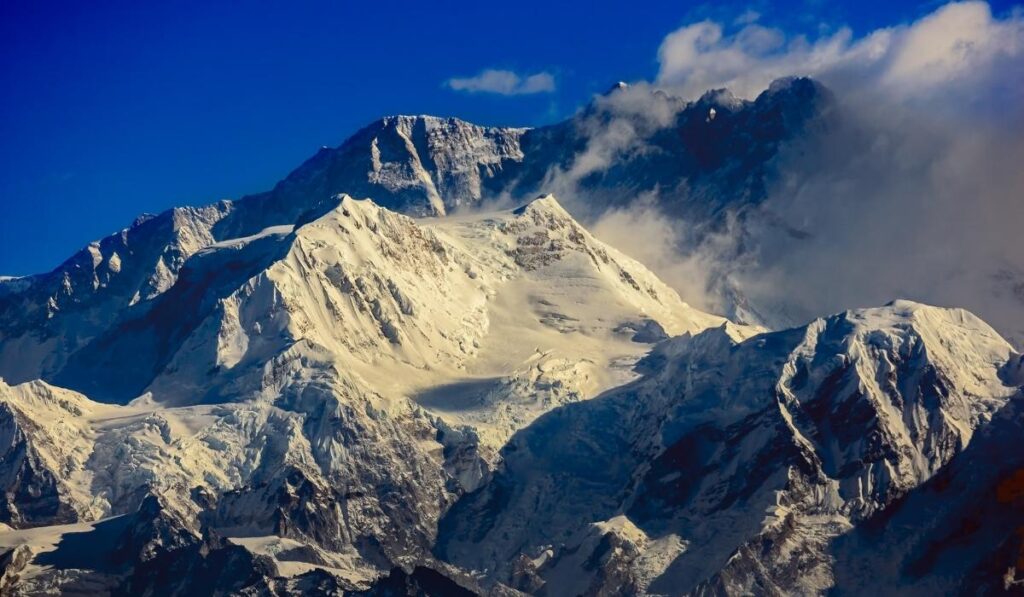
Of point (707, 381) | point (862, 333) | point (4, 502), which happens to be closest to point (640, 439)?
point (707, 381)

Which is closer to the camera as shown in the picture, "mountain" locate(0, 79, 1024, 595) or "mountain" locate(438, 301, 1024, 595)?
"mountain" locate(438, 301, 1024, 595)

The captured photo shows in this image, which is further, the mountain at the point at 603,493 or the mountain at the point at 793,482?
the mountain at the point at 603,493

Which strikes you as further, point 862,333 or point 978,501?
point 862,333

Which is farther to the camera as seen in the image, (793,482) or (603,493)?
(603,493)

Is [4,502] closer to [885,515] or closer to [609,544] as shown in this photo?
[609,544]

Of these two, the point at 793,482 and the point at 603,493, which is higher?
the point at 603,493

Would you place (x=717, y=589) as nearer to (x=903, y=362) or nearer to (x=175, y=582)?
(x=903, y=362)

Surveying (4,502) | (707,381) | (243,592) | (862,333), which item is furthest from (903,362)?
(4,502)

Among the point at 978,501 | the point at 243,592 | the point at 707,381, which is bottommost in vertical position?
the point at 243,592

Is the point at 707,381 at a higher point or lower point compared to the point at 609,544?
higher
